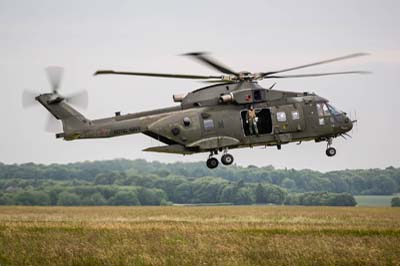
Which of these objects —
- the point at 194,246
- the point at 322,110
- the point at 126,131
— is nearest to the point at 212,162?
the point at 126,131

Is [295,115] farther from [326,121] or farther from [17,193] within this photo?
[17,193]

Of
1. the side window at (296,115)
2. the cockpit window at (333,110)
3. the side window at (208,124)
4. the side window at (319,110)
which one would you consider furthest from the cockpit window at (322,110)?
the side window at (208,124)

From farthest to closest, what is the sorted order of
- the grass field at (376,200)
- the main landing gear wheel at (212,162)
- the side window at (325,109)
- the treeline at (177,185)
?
the grass field at (376,200) → the treeline at (177,185) → the side window at (325,109) → the main landing gear wheel at (212,162)

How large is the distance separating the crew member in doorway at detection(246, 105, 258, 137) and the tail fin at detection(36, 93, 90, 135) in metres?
7.35

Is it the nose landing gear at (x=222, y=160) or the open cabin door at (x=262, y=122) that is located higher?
the open cabin door at (x=262, y=122)

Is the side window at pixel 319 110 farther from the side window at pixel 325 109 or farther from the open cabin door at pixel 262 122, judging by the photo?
the open cabin door at pixel 262 122

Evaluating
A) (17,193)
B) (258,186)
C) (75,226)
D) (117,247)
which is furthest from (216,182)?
(117,247)

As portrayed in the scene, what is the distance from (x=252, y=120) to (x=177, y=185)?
105513mm

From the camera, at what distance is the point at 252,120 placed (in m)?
41.4

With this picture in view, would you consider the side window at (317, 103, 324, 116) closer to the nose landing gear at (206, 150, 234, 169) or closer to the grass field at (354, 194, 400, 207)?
the nose landing gear at (206, 150, 234, 169)

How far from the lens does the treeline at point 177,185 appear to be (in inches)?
4823

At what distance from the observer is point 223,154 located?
138 feet

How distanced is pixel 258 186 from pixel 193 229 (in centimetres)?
9453

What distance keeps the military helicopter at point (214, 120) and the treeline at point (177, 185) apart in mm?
72997
